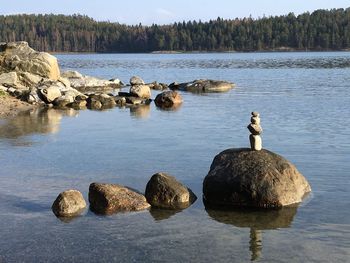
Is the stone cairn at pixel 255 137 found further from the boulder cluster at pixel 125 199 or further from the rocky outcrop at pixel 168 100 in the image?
the rocky outcrop at pixel 168 100

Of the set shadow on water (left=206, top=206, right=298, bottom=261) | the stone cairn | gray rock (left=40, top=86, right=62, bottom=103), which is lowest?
shadow on water (left=206, top=206, right=298, bottom=261)

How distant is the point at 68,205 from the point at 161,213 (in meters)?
2.46

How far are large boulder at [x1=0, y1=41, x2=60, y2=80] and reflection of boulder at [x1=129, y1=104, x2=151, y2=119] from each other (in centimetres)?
1435

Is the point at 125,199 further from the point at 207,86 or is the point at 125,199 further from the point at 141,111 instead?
the point at 207,86

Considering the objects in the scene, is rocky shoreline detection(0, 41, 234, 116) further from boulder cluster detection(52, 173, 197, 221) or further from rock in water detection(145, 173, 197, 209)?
rock in water detection(145, 173, 197, 209)

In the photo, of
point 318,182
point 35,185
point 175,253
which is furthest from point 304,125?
point 175,253

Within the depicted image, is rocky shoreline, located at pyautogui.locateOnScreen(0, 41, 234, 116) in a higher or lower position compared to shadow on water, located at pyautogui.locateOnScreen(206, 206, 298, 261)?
higher

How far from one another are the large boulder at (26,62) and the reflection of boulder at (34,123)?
14337 millimetres

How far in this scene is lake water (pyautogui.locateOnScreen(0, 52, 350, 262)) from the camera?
40.0ft

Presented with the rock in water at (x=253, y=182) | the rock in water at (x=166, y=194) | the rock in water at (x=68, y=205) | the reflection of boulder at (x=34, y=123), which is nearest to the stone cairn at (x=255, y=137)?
the rock in water at (x=253, y=182)

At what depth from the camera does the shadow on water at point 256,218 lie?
13.7 meters

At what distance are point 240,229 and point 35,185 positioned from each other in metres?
7.23

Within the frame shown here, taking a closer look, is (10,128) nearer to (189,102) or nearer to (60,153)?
(60,153)

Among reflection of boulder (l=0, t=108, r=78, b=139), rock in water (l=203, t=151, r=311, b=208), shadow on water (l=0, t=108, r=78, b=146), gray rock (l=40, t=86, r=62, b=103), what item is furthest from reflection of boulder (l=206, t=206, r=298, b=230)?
gray rock (l=40, t=86, r=62, b=103)
